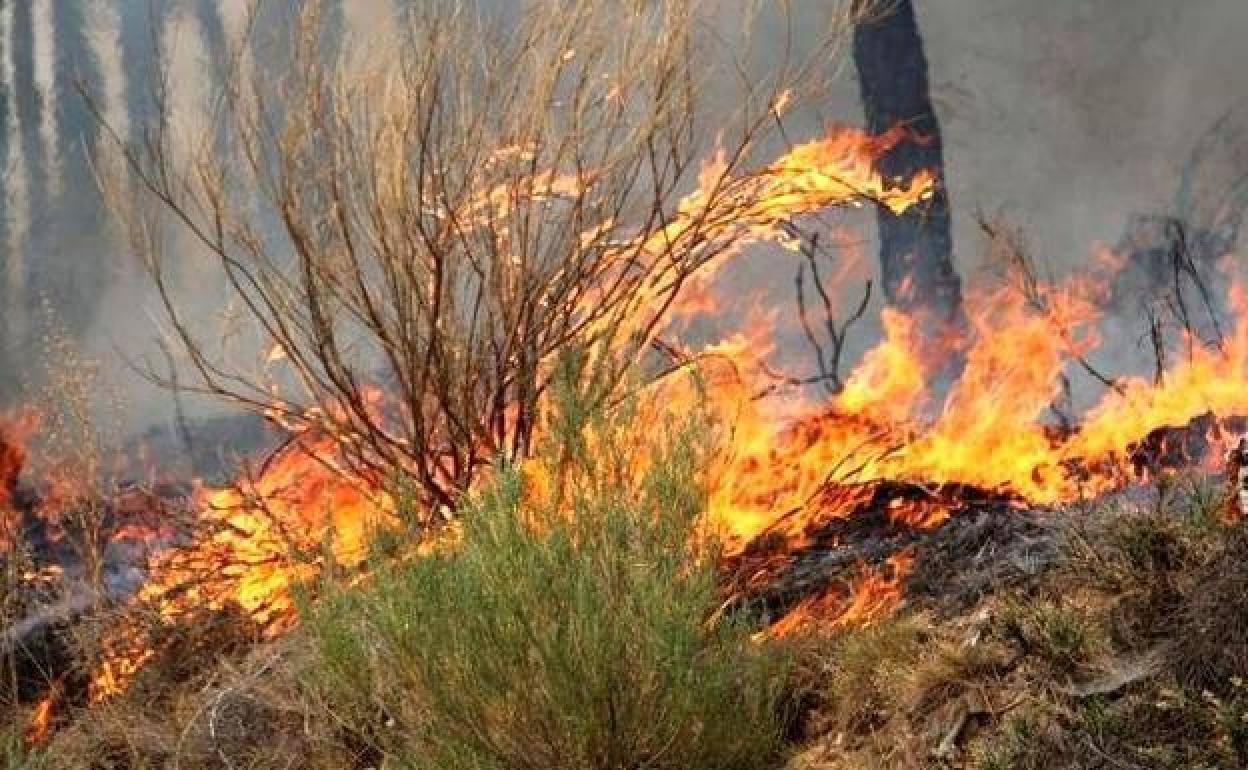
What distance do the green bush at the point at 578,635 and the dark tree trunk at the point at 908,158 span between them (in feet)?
21.3

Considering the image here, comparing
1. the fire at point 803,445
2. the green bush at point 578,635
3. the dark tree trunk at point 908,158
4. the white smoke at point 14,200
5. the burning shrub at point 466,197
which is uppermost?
the white smoke at point 14,200

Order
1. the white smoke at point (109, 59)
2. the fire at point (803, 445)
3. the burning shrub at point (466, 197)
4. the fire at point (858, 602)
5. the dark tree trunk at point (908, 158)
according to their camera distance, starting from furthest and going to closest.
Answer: the white smoke at point (109, 59), the dark tree trunk at point (908, 158), the fire at point (803, 445), the burning shrub at point (466, 197), the fire at point (858, 602)

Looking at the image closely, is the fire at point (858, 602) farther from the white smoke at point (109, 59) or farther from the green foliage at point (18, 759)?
the white smoke at point (109, 59)

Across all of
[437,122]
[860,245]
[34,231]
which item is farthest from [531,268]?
[34,231]

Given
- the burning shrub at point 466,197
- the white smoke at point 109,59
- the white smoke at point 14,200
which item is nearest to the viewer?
the burning shrub at point 466,197

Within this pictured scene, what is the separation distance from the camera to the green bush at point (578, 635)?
13.0 feet

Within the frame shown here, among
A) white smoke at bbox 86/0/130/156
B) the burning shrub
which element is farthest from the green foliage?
white smoke at bbox 86/0/130/156

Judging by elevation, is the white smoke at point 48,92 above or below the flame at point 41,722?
above

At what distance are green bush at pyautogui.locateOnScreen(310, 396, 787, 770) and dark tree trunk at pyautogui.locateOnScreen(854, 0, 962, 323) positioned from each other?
6.50 meters

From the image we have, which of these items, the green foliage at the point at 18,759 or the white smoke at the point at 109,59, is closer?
the green foliage at the point at 18,759

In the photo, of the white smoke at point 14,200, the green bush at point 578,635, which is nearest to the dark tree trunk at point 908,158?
the green bush at point 578,635

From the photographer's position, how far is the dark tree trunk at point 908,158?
10.6 metres

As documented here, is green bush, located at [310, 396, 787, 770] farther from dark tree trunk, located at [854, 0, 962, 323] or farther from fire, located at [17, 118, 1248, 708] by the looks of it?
dark tree trunk, located at [854, 0, 962, 323]

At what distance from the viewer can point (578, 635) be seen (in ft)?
12.9
